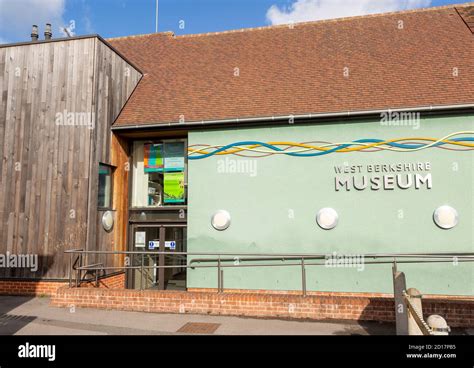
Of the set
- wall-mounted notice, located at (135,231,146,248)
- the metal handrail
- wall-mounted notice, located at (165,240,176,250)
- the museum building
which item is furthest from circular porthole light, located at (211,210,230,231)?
wall-mounted notice, located at (135,231,146,248)

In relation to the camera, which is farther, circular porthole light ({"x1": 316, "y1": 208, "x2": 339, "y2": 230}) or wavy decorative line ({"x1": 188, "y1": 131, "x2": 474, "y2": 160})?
circular porthole light ({"x1": 316, "y1": 208, "x2": 339, "y2": 230})

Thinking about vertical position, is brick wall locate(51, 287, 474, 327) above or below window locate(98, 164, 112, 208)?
below

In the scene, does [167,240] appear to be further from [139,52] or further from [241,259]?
[139,52]

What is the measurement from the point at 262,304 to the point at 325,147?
443cm

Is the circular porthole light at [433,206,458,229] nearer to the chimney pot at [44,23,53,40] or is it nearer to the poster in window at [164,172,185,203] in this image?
the poster in window at [164,172,185,203]

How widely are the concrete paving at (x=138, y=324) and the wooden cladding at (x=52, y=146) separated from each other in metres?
2.09

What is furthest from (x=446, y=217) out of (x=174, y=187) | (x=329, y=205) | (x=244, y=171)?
(x=174, y=187)

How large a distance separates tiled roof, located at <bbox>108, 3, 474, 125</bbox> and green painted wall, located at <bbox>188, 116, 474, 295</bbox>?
0.69m

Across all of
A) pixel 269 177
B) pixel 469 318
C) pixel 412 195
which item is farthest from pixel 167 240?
pixel 469 318

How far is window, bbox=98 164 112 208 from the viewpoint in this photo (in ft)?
35.4

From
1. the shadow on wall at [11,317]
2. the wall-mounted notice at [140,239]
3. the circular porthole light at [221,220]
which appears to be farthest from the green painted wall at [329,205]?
the shadow on wall at [11,317]

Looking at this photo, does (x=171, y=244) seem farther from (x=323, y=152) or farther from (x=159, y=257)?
(x=323, y=152)

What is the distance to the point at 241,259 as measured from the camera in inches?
405

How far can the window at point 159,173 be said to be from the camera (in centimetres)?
1145
